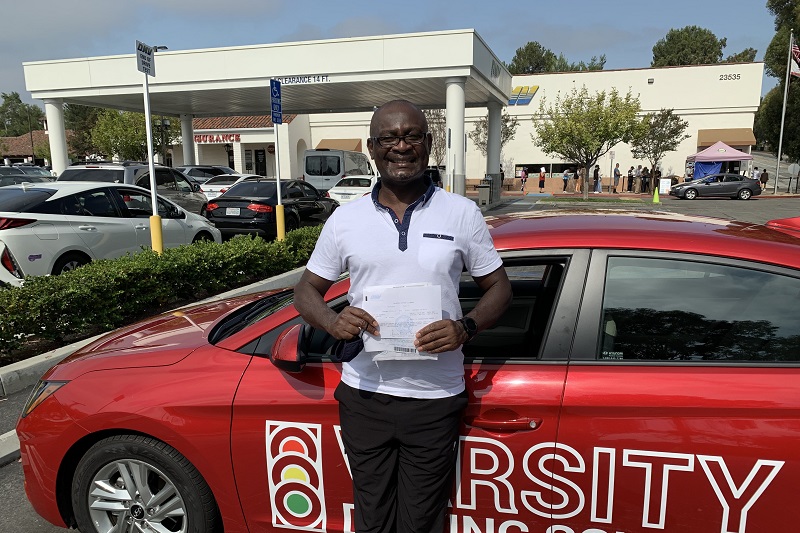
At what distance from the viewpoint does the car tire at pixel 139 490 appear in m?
2.33

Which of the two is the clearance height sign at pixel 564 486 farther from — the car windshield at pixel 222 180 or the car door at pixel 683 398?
the car windshield at pixel 222 180

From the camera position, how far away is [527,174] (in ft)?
132

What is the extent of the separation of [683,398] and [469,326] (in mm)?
765

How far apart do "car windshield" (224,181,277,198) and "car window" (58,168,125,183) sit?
2272mm

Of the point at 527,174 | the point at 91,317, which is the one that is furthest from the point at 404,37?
the point at 527,174

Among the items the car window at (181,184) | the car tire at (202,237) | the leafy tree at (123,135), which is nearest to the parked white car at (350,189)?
the car window at (181,184)

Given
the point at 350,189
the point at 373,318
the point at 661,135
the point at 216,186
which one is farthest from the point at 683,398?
the point at 661,135

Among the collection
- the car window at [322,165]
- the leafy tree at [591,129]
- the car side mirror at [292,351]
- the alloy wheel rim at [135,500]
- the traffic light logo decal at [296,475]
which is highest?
the leafy tree at [591,129]

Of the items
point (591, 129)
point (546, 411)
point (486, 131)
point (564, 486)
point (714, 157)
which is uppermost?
point (486, 131)

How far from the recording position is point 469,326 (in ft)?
5.98

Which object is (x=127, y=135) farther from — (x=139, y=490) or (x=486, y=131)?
(x=139, y=490)

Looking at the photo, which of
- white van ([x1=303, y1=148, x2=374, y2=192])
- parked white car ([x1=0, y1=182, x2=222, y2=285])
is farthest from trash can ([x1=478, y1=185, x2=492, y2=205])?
parked white car ([x1=0, y1=182, x2=222, y2=285])

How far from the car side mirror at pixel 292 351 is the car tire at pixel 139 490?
2.13 feet

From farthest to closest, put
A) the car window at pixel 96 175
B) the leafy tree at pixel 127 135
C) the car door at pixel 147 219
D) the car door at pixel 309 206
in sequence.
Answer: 1. the leafy tree at pixel 127 135
2. the car door at pixel 309 206
3. the car window at pixel 96 175
4. the car door at pixel 147 219
